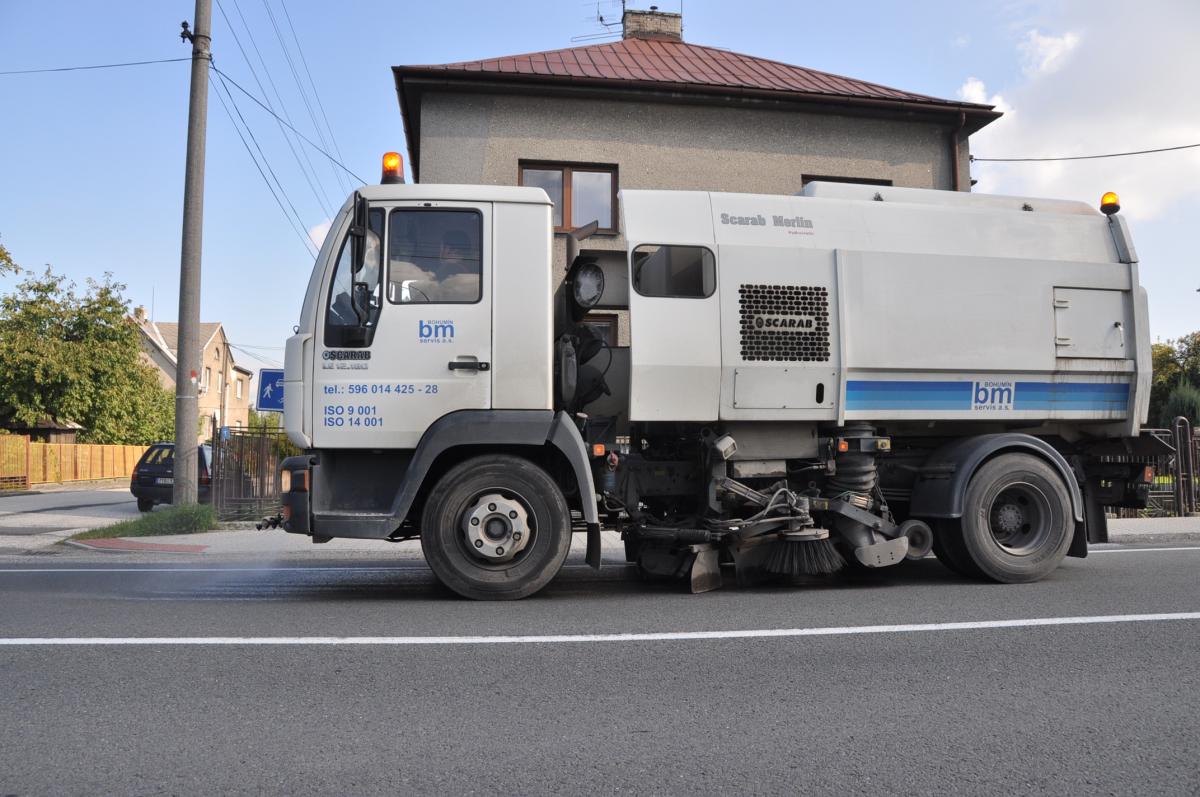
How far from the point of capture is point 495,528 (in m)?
6.04

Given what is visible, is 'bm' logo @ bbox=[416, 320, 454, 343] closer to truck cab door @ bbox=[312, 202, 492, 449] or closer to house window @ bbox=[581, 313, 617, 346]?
truck cab door @ bbox=[312, 202, 492, 449]

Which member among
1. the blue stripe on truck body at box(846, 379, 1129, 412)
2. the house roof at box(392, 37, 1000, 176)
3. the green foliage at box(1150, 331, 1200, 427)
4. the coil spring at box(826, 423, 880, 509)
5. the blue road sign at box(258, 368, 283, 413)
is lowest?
the coil spring at box(826, 423, 880, 509)

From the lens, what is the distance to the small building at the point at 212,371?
53.3 metres

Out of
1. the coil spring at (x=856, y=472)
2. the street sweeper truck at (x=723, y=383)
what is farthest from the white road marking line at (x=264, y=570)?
the coil spring at (x=856, y=472)

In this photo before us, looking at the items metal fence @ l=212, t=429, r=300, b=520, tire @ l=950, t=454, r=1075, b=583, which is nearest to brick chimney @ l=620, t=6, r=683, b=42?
metal fence @ l=212, t=429, r=300, b=520

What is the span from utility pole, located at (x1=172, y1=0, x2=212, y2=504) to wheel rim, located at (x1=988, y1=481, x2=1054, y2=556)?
10.2 metres

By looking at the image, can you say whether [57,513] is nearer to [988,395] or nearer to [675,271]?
[675,271]

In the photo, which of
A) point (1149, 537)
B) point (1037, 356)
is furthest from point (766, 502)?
point (1149, 537)

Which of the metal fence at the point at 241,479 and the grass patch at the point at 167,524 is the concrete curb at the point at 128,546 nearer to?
the grass patch at the point at 167,524

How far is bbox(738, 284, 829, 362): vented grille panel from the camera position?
21.3 feet

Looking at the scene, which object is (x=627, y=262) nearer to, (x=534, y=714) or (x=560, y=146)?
(x=534, y=714)

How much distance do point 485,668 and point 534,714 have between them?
30.2 inches

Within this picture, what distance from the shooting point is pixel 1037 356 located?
689cm

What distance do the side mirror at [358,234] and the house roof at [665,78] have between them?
9371 mm
